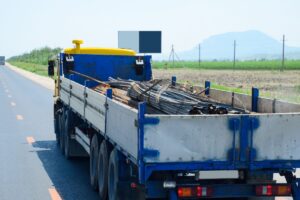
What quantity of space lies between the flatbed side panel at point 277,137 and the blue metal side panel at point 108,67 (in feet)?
24.1

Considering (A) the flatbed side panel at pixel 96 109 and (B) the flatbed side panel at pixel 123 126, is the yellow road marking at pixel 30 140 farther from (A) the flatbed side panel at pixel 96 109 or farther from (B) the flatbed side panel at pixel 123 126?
(B) the flatbed side panel at pixel 123 126

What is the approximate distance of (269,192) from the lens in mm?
7051

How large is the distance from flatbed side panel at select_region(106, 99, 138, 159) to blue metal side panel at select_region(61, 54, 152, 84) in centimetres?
579

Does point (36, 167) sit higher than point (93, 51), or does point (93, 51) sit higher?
point (93, 51)

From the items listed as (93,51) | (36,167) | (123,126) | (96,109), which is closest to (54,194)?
(96,109)

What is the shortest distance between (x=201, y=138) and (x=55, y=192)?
145 inches

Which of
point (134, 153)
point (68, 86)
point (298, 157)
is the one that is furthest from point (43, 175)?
point (298, 157)

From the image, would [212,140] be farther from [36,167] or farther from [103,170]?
[36,167]

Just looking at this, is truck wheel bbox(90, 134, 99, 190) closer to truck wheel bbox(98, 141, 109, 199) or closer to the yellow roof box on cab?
truck wheel bbox(98, 141, 109, 199)

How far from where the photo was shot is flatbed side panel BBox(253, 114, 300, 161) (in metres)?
6.64

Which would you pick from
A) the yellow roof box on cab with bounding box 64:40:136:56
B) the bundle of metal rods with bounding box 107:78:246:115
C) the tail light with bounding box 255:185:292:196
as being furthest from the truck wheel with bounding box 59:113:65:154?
the tail light with bounding box 255:185:292:196

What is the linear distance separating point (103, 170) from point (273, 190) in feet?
8.66

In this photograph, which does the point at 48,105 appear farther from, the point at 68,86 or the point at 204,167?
the point at 204,167

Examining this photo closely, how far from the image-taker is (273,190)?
706cm
